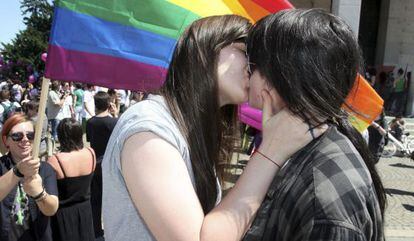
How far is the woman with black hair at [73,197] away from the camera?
3.75m

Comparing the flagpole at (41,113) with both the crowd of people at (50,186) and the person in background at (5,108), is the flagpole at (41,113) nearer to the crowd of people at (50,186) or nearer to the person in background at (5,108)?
the crowd of people at (50,186)

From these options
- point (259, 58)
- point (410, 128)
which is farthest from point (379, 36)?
point (259, 58)

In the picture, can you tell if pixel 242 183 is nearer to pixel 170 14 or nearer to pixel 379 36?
pixel 170 14

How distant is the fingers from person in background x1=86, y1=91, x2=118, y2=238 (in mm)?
4272

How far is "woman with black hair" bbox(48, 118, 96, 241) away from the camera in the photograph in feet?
12.3

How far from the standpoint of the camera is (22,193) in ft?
10.6

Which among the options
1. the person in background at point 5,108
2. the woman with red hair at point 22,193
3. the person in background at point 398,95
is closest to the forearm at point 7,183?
the woman with red hair at point 22,193

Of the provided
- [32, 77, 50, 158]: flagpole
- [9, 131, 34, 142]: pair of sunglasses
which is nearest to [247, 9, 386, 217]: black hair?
[32, 77, 50, 158]: flagpole

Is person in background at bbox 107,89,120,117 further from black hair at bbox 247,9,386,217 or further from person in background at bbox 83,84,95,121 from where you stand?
black hair at bbox 247,9,386,217

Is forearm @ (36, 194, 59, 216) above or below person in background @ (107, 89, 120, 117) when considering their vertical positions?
above

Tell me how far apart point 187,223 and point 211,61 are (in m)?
0.54

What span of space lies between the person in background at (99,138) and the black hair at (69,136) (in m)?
0.97

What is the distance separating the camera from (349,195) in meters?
1.06

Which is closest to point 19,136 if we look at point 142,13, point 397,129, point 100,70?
point 100,70
